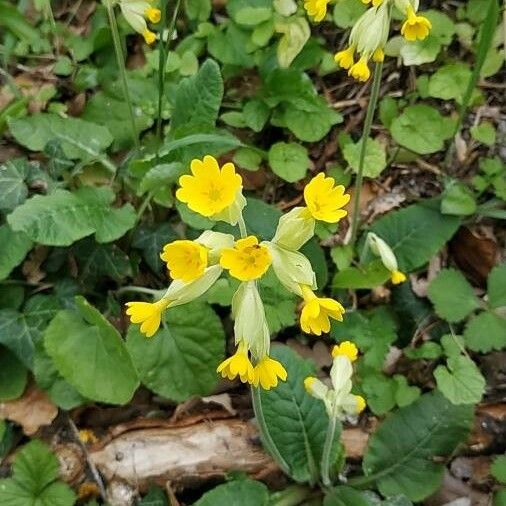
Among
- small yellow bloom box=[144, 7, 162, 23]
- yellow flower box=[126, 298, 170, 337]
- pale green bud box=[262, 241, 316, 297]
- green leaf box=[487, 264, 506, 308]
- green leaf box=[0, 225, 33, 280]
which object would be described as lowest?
green leaf box=[0, 225, 33, 280]

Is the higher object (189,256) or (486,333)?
(189,256)

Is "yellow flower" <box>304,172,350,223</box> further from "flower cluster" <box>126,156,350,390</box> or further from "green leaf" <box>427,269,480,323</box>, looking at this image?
"green leaf" <box>427,269,480,323</box>

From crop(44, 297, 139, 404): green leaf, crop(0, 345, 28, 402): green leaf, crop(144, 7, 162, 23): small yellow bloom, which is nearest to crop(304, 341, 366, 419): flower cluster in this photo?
crop(44, 297, 139, 404): green leaf

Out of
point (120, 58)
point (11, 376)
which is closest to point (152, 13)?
point (120, 58)

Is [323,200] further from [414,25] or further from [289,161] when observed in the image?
[289,161]

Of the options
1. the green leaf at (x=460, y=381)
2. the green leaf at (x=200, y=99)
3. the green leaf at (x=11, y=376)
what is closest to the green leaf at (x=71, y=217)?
the green leaf at (x=200, y=99)

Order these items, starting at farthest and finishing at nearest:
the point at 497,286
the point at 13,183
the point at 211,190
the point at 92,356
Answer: the point at 13,183 → the point at 497,286 → the point at 92,356 → the point at 211,190
